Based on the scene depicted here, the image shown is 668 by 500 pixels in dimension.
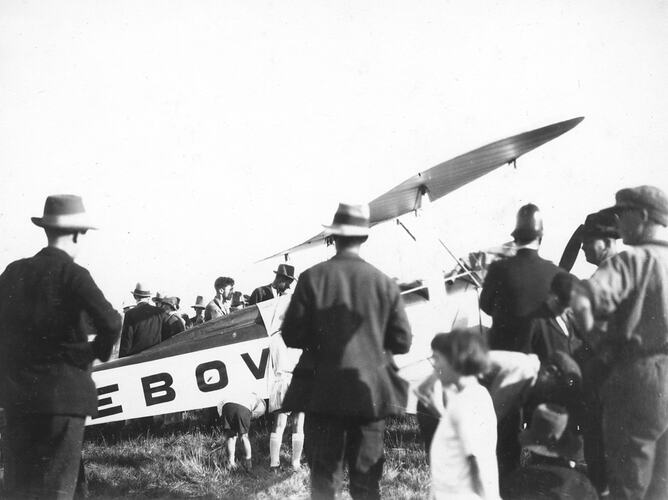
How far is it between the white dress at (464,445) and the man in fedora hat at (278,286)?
14.0ft

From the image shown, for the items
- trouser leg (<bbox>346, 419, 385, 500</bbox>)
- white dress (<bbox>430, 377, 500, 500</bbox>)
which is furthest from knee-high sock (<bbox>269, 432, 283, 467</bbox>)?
white dress (<bbox>430, 377, 500, 500</bbox>)

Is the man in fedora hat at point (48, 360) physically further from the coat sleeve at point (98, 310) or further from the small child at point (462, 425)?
the small child at point (462, 425)

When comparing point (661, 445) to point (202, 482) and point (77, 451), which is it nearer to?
point (77, 451)

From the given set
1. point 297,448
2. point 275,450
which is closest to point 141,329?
point 275,450

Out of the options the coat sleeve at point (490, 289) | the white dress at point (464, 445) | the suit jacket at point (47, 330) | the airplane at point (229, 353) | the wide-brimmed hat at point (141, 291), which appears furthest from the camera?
the wide-brimmed hat at point (141, 291)

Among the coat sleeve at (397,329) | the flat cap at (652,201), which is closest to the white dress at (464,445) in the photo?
the coat sleeve at (397,329)

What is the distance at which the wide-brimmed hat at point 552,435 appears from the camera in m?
3.35

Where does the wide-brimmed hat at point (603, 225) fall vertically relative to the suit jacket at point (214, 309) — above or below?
below

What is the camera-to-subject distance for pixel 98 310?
3051 millimetres

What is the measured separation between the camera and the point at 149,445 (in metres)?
6.34

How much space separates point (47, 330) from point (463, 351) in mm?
2213

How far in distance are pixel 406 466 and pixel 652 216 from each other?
300 centimetres

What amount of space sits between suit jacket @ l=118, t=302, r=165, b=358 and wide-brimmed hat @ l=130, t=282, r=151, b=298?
4.05ft

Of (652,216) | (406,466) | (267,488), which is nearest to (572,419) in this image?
(652,216)
